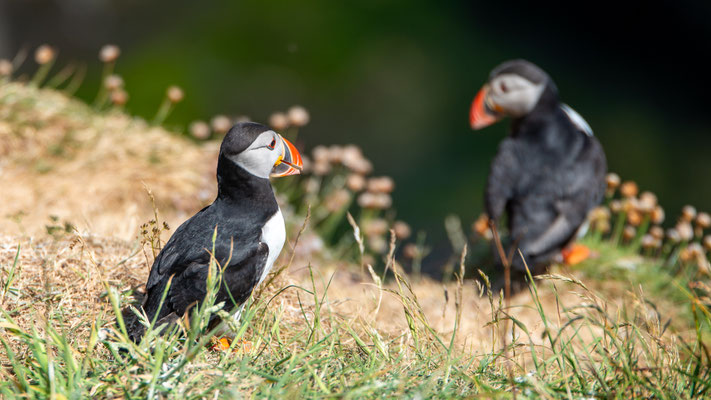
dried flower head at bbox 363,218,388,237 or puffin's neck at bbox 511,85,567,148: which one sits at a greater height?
puffin's neck at bbox 511,85,567,148

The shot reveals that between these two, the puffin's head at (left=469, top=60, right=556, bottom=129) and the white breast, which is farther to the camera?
the puffin's head at (left=469, top=60, right=556, bottom=129)

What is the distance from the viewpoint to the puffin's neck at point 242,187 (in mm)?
2400

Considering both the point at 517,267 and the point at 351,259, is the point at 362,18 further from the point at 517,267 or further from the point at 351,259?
the point at 517,267

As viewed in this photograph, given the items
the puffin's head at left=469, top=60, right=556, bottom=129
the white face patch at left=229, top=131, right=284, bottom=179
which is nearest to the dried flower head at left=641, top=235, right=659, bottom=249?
the puffin's head at left=469, top=60, right=556, bottom=129

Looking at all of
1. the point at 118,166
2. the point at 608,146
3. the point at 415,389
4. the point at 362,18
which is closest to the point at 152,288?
the point at 415,389

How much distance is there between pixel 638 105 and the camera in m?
11.2

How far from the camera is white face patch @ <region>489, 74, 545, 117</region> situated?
4.02 m

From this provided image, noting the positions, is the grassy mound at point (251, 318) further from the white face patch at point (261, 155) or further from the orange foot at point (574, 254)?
the white face patch at point (261, 155)

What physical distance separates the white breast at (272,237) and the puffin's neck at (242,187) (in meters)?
0.06

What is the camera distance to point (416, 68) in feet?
42.1

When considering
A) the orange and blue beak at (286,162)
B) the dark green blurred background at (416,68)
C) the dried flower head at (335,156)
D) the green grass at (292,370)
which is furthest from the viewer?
the dark green blurred background at (416,68)

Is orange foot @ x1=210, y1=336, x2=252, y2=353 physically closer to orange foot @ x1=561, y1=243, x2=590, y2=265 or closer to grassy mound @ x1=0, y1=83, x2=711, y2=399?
grassy mound @ x1=0, y1=83, x2=711, y2=399

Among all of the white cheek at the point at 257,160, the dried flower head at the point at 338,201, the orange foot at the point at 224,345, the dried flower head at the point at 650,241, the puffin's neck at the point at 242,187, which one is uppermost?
the white cheek at the point at 257,160

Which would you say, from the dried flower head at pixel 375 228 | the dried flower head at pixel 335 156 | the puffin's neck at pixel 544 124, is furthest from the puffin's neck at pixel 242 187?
the puffin's neck at pixel 544 124
